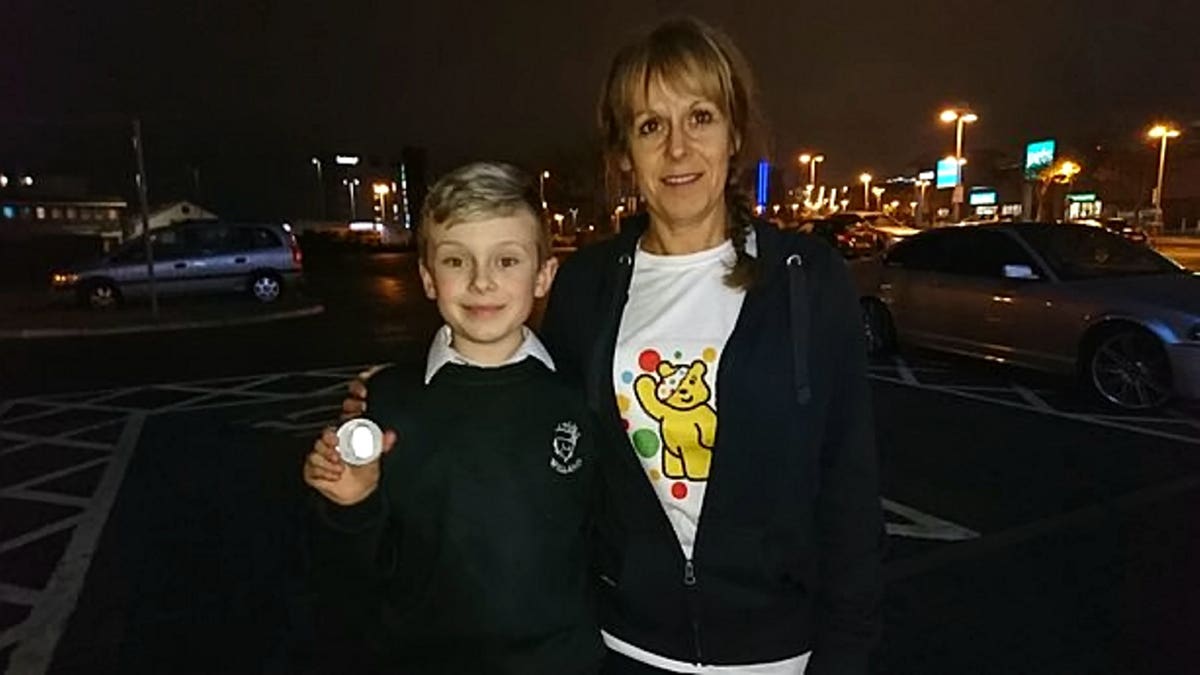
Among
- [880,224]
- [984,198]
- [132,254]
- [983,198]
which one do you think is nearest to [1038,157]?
[984,198]

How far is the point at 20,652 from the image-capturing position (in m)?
3.56

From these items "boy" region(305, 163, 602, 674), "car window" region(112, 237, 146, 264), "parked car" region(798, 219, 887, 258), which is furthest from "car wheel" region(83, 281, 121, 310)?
"boy" region(305, 163, 602, 674)

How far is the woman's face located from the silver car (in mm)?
6709

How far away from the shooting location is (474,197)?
1.69m

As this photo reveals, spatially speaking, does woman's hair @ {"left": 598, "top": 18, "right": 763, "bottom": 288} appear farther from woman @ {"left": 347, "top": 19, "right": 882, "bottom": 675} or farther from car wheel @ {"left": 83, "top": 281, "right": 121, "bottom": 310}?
car wheel @ {"left": 83, "top": 281, "right": 121, "bottom": 310}

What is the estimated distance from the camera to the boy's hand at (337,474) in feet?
4.98

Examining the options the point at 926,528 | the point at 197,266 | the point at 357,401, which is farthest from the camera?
the point at 197,266

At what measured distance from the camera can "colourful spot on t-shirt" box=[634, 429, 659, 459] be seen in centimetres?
167

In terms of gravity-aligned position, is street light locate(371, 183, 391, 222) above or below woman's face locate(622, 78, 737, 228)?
above

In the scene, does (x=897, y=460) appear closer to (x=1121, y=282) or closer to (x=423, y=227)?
(x=1121, y=282)

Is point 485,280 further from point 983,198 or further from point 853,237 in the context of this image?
point 983,198

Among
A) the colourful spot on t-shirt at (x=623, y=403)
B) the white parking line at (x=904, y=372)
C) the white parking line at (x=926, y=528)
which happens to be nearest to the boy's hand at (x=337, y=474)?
the colourful spot on t-shirt at (x=623, y=403)

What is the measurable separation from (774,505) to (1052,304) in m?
7.30

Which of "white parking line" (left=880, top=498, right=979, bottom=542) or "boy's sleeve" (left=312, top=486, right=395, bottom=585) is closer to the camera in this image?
"boy's sleeve" (left=312, top=486, right=395, bottom=585)
